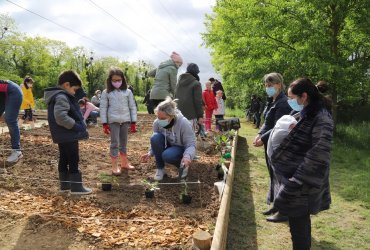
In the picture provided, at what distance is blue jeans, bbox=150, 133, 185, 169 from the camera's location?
4.65m

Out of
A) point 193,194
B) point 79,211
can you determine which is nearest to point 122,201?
point 79,211

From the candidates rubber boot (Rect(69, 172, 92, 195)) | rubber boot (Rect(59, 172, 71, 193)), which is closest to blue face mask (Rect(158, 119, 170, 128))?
rubber boot (Rect(69, 172, 92, 195))

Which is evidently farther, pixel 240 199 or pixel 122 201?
pixel 240 199

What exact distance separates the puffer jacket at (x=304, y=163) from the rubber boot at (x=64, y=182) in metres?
2.74

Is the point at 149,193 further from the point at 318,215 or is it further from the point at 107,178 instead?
the point at 318,215

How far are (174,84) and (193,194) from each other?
2699mm

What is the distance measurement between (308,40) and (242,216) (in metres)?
7.14

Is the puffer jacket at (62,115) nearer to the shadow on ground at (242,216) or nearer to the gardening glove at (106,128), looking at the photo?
the gardening glove at (106,128)

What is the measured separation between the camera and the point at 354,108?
19672 mm

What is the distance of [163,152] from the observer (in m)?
4.75

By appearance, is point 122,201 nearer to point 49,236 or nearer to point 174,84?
point 49,236

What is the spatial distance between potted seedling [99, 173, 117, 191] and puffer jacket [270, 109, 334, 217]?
2501 millimetres

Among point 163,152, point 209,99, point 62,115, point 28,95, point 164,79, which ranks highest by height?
point 164,79

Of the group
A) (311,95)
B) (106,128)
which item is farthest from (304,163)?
(106,128)
